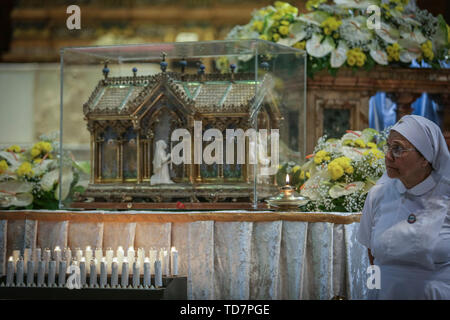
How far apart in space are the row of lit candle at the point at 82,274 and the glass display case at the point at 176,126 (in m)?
0.57

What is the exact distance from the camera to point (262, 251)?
11.5 ft

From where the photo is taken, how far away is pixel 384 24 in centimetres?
474

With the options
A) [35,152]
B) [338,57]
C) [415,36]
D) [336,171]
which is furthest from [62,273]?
[415,36]

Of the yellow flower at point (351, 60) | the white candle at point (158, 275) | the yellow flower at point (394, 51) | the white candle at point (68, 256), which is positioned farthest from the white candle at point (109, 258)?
the yellow flower at point (394, 51)

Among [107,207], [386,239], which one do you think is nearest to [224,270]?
[107,207]

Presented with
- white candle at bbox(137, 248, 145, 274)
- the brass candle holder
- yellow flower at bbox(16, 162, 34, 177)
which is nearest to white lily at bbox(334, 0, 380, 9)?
the brass candle holder

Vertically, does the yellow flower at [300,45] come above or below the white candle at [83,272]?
above

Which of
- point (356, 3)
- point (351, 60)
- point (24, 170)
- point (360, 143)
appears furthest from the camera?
point (356, 3)

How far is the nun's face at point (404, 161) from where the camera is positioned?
8.40ft

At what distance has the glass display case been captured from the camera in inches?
149

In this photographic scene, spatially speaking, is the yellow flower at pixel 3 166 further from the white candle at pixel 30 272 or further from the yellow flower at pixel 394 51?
the yellow flower at pixel 394 51

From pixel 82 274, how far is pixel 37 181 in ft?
3.58

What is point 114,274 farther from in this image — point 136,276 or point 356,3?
point 356,3
